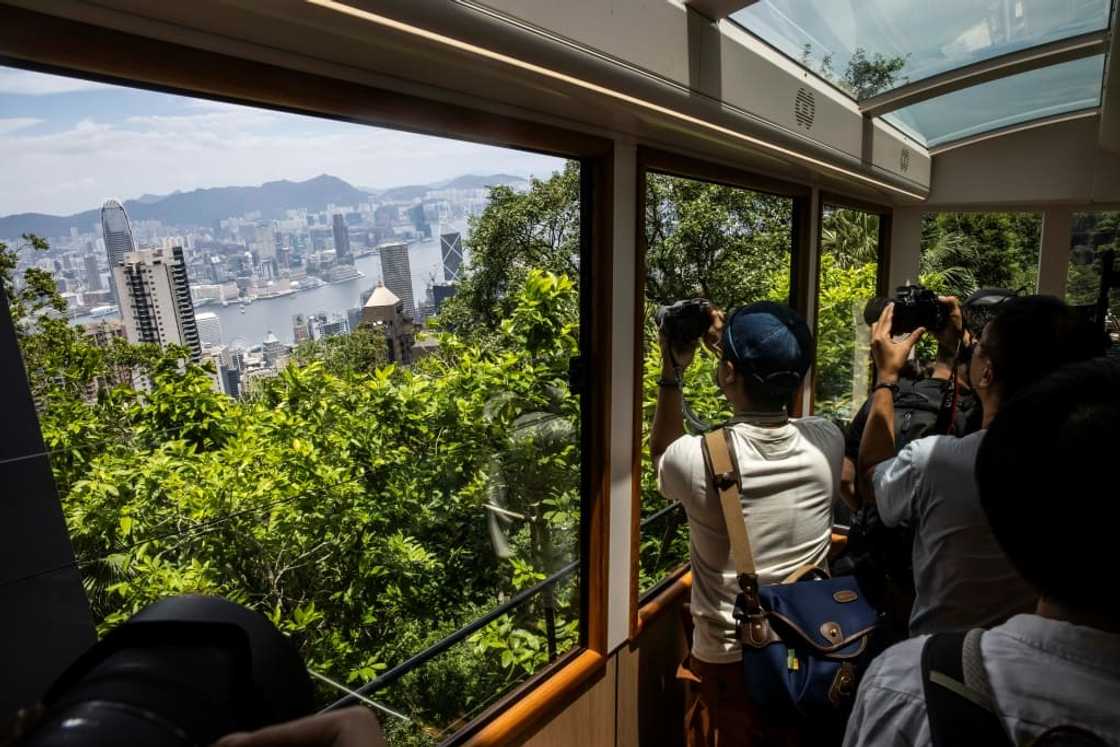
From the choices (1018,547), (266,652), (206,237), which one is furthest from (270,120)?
(1018,547)

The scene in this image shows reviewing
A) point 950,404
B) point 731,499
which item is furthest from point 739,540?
point 950,404

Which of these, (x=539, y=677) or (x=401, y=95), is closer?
(x=401, y=95)

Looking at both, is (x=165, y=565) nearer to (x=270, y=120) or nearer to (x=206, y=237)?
(x=206, y=237)

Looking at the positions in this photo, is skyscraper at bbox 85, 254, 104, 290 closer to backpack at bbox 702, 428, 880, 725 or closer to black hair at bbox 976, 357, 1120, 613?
backpack at bbox 702, 428, 880, 725

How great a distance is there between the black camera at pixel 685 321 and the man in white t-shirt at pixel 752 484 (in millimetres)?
204

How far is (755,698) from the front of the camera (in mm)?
1409

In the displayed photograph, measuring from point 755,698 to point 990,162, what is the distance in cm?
446

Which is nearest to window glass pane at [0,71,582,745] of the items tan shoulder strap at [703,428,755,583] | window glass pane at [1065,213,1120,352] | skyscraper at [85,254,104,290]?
skyscraper at [85,254,104,290]

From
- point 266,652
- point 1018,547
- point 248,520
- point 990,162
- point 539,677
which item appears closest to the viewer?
point 266,652

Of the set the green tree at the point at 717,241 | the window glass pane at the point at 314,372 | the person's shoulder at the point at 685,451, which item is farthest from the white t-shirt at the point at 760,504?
the green tree at the point at 717,241

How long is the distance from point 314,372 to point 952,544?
148 centimetres

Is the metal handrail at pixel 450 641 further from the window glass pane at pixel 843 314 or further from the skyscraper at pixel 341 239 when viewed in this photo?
the window glass pane at pixel 843 314

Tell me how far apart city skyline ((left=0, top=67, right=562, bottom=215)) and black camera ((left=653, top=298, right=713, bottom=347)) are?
2.57ft

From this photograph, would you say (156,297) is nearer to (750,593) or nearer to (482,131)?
(482,131)
